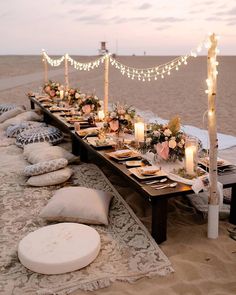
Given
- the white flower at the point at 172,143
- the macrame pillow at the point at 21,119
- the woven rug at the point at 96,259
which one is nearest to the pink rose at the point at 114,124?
the woven rug at the point at 96,259

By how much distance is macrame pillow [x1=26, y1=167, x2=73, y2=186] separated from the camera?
4.88 m

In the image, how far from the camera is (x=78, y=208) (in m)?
3.76

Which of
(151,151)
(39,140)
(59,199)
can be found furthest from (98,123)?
(59,199)

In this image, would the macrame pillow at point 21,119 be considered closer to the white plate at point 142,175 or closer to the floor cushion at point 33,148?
the floor cushion at point 33,148

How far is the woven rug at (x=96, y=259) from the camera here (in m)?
2.95

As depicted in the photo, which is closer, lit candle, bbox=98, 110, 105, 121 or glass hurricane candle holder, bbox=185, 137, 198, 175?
glass hurricane candle holder, bbox=185, 137, 198, 175

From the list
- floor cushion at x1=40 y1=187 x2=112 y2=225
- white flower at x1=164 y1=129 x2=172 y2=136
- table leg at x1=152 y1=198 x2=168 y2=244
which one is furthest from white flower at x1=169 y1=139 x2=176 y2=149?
floor cushion at x1=40 y1=187 x2=112 y2=225

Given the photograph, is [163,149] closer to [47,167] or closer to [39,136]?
[47,167]

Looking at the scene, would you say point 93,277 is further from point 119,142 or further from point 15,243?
point 119,142

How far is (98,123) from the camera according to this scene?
20.5ft

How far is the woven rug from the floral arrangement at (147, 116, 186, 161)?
2.41 ft

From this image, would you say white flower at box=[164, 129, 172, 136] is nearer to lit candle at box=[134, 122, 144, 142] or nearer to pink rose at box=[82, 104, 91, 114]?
lit candle at box=[134, 122, 144, 142]

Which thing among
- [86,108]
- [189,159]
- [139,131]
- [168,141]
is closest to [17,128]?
[86,108]

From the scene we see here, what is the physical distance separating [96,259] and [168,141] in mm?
1492
